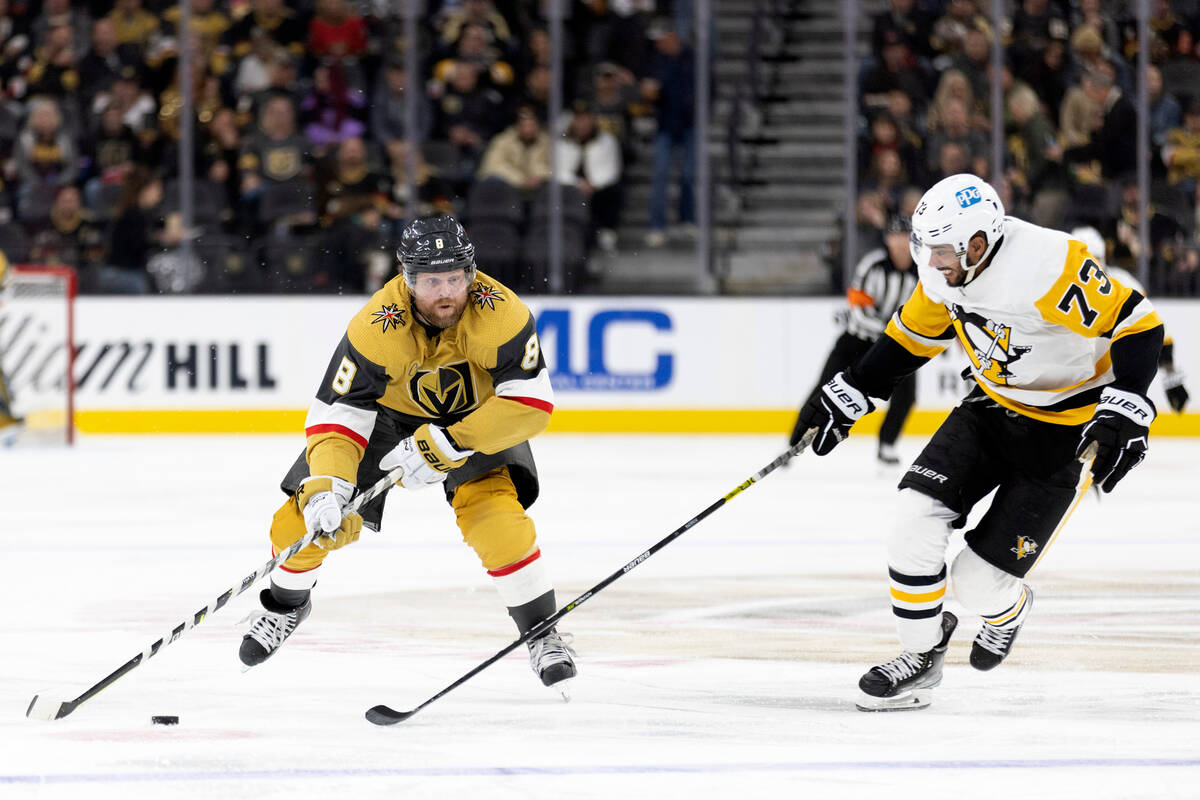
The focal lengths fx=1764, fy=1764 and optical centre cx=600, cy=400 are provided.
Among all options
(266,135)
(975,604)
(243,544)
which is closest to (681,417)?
(266,135)

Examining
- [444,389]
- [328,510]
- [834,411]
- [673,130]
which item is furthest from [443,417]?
[673,130]

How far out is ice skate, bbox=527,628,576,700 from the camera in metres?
3.57

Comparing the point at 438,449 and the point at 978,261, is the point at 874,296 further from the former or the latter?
the point at 438,449

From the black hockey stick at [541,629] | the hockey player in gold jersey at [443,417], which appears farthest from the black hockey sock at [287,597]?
→ the black hockey stick at [541,629]

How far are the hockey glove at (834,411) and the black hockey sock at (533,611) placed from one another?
2.16 feet

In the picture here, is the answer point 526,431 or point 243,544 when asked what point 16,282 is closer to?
point 243,544

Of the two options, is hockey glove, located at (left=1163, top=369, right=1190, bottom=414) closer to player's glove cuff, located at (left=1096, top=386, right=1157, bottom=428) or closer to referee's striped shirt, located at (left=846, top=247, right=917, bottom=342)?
referee's striped shirt, located at (left=846, top=247, right=917, bottom=342)

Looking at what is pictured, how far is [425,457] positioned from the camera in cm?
355

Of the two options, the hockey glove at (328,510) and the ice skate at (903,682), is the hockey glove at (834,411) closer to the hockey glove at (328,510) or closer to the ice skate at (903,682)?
the ice skate at (903,682)

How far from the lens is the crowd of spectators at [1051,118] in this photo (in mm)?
10266

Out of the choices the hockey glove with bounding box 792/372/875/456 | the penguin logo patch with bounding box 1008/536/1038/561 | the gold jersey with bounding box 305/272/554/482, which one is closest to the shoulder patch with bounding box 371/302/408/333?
the gold jersey with bounding box 305/272/554/482

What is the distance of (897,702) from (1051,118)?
25.3 ft

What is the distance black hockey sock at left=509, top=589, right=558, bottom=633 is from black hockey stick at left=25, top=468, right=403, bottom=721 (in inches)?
15.0

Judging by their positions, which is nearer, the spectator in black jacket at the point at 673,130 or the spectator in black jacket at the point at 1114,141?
the spectator in black jacket at the point at 1114,141
